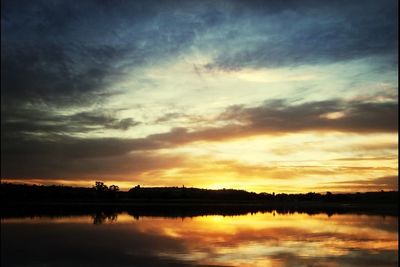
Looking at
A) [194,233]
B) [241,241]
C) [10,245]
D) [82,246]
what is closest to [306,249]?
[241,241]

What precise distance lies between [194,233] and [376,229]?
16382mm

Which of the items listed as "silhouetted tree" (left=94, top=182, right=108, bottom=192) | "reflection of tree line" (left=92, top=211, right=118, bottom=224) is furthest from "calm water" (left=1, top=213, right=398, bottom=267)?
"silhouetted tree" (left=94, top=182, right=108, bottom=192)

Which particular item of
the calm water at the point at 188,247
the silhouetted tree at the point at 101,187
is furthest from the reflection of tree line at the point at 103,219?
the silhouetted tree at the point at 101,187

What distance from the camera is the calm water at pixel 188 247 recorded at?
22.2 meters

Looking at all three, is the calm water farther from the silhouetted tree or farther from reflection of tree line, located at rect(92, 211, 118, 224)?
the silhouetted tree

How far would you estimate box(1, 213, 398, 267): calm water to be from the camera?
22.2 m

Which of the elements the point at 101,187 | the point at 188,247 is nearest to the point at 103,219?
the point at 188,247

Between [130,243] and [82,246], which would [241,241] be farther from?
[82,246]

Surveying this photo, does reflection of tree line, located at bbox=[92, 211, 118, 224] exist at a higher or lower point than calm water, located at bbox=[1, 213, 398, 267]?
higher

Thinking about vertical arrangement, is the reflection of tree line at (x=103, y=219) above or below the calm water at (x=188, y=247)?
above

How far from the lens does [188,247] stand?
1070 inches

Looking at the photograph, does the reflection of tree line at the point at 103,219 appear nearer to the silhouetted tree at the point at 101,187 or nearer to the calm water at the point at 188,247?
the calm water at the point at 188,247

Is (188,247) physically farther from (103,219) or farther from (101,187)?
(101,187)

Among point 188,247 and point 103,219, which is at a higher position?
point 103,219
